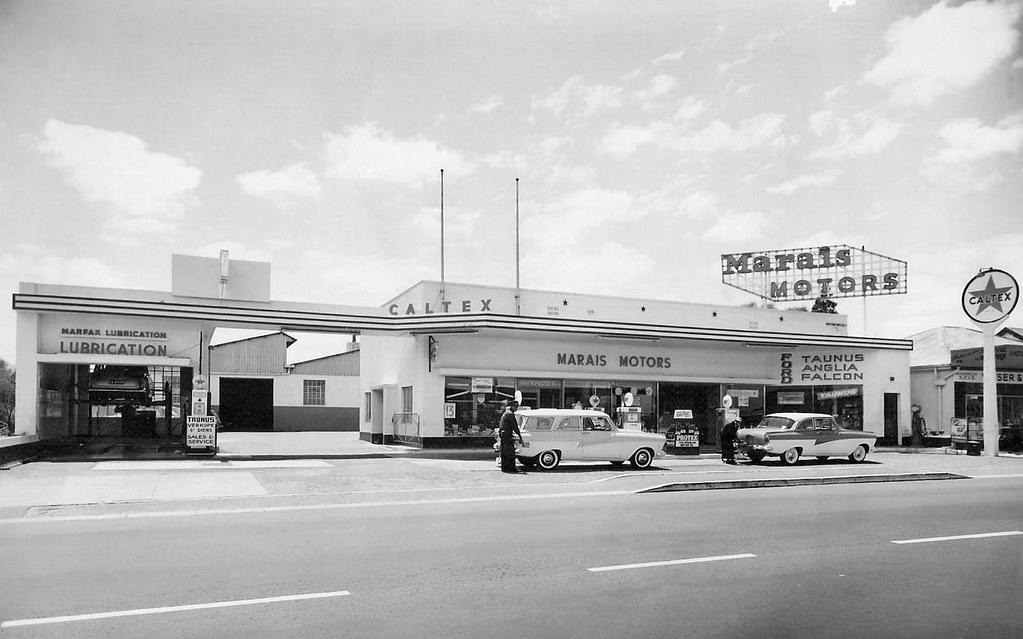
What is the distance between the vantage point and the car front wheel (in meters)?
25.0

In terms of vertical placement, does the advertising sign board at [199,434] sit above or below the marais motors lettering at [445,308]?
below

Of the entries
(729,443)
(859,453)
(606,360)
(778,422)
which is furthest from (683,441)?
(859,453)

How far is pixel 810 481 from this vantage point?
18.8 metres

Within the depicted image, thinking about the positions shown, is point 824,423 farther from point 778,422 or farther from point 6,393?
point 6,393

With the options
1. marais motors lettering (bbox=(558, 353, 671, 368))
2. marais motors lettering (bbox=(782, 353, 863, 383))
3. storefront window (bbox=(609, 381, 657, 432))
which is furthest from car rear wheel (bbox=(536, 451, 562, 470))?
marais motors lettering (bbox=(782, 353, 863, 383))

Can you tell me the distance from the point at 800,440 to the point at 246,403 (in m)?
33.4

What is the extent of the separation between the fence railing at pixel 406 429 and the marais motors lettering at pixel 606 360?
5.31m

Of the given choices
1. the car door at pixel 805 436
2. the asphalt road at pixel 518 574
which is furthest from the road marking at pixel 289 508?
the car door at pixel 805 436

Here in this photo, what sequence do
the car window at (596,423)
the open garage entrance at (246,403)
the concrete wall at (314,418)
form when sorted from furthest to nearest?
the concrete wall at (314,418)
the open garage entrance at (246,403)
the car window at (596,423)

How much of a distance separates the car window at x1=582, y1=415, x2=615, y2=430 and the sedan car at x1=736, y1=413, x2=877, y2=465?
552 cm

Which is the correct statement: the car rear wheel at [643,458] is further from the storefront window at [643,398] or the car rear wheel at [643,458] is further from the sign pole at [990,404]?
the sign pole at [990,404]

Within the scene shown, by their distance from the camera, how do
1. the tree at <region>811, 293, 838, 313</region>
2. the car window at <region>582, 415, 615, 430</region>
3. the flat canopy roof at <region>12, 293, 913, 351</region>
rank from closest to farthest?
the car window at <region>582, 415, 615, 430</region>, the flat canopy roof at <region>12, 293, 913, 351</region>, the tree at <region>811, 293, 838, 313</region>

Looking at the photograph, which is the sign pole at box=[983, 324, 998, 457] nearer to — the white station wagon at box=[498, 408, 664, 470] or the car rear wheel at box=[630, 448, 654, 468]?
the white station wagon at box=[498, 408, 664, 470]

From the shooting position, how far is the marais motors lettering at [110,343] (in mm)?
23406
